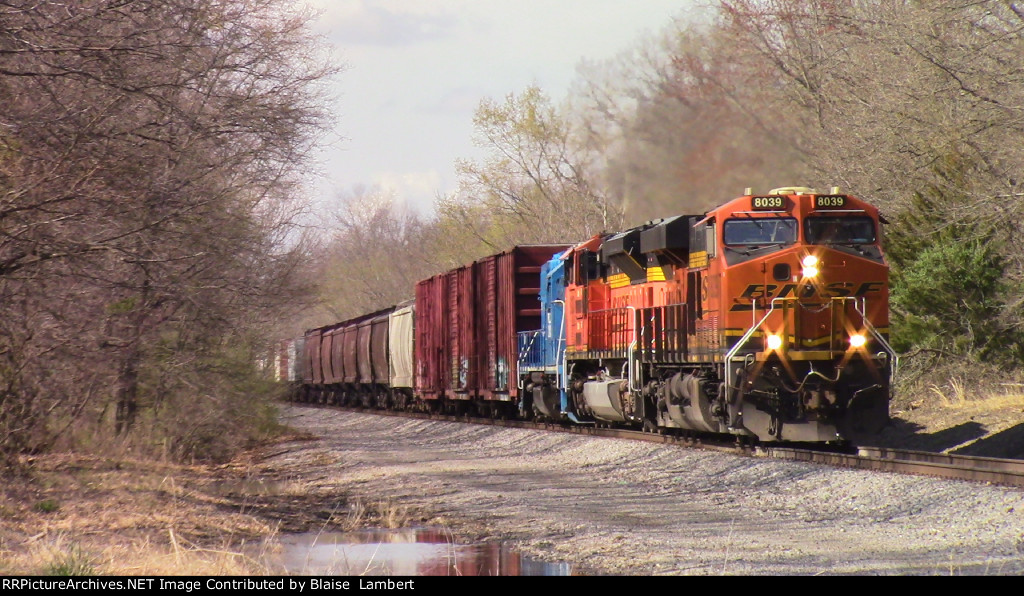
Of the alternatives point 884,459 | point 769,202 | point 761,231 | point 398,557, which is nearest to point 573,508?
point 398,557

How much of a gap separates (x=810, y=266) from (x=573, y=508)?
4988 mm

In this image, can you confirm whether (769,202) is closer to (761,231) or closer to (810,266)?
(761,231)

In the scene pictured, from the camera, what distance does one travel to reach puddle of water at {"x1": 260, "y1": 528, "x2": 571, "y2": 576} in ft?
26.5

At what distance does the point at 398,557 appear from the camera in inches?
353

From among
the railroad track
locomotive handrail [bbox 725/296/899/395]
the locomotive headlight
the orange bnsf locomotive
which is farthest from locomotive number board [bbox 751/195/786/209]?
the railroad track

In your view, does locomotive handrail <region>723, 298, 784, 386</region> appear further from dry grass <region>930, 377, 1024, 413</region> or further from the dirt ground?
dry grass <region>930, 377, 1024, 413</region>

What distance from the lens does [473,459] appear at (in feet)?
57.9

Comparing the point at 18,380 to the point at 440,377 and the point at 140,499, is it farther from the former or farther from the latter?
the point at 440,377

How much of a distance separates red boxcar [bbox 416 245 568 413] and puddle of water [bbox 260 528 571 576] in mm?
13448

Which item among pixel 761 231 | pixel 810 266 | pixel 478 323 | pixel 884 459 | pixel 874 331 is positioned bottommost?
pixel 884 459

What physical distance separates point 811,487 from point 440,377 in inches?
743

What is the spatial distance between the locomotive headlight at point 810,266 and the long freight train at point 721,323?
0.02 meters

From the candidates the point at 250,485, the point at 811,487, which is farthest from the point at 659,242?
the point at 250,485

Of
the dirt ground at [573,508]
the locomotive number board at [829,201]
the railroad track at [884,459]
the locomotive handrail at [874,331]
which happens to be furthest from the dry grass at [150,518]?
the locomotive number board at [829,201]
